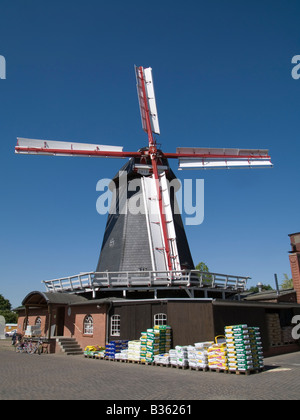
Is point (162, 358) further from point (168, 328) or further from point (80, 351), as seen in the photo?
point (80, 351)

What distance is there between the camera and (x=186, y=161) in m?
25.2

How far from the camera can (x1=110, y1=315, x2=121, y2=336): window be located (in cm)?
1761

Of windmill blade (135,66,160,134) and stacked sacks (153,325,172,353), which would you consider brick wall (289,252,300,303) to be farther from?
windmill blade (135,66,160,134)

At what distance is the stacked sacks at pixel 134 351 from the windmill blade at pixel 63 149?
13795mm

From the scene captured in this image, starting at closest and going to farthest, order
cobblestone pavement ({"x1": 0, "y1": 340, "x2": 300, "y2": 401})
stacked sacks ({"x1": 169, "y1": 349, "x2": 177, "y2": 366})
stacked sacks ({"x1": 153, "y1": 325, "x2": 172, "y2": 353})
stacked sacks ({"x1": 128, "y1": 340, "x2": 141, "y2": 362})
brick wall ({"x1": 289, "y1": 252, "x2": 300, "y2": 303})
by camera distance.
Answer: cobblestone pavement ({"x1": 0, "y1": 340, "x2": 300, "y2": 401}) → stacked sacks ({"x1": 169, "y1": 349, "x2": 177, "y2": 366}) → stacked sacks ({"x1": 128, "y1": 340, "x2": 141, "y2": 362}) → stacked sacks ({"x1": 153, "y1": 325, "x2": 172, "y2": 353}) → brick wall ({"x1": 289, "y1": 252, "x2": 300, "y2": 303})

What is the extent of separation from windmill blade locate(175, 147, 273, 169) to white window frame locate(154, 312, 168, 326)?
1224 cm

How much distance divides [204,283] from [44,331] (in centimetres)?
1147

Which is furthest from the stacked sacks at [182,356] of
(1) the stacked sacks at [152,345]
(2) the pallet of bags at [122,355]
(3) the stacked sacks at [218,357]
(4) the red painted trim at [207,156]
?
(4) the red painted trim at [207,156]

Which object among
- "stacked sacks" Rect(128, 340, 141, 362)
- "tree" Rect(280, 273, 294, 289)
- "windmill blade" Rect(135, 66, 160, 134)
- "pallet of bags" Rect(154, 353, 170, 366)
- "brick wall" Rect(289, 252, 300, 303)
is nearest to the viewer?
"pallet of bags" Rect(154, 353, 170, 366)

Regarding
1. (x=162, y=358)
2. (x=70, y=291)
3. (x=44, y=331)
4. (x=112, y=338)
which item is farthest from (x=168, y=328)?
(x=44, y=331)

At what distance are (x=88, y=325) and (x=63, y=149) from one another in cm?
1210

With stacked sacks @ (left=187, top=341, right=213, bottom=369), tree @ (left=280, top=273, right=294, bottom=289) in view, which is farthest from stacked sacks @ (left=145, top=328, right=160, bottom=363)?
tree @ (left=280, top=273, right=294, bottom=289)

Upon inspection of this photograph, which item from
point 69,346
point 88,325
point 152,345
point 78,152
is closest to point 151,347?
point 152,345

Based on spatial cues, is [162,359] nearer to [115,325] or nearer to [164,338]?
[164,338]
